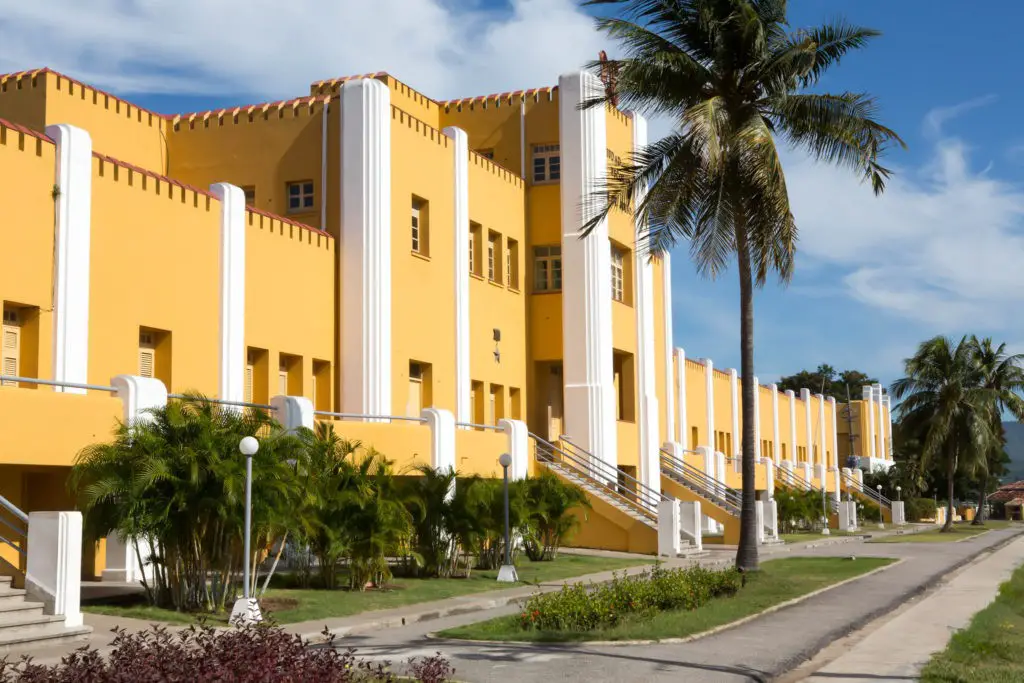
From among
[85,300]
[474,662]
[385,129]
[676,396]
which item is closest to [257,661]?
[474,662]

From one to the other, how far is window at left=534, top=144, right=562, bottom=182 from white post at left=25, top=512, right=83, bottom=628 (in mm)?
24684

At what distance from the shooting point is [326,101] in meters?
28.8

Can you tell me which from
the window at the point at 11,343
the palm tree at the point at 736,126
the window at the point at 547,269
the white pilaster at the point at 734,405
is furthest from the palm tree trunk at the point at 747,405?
the white pilaster at the point at 734,405

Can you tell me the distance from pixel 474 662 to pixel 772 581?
10348mm

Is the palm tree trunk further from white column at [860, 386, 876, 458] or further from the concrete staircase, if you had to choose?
white column at [860, 386, 876, 458]

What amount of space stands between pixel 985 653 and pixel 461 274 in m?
20.5

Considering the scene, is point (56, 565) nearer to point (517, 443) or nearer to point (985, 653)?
point (985, 653)

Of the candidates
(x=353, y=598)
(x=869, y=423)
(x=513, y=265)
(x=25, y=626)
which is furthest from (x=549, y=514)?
(x=869, y=423)

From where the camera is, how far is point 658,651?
1319cm

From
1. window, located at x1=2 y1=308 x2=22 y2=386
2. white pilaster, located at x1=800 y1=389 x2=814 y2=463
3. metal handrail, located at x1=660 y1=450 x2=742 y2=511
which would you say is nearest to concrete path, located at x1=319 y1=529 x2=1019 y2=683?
window, located at x1=2 y1=308 x2=22 y2=386

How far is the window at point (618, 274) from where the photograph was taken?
126 feet

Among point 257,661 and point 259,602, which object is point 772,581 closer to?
point 259,602

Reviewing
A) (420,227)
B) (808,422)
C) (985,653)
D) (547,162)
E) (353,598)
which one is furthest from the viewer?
(808,422)

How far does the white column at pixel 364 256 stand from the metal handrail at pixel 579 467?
6.96 metres
